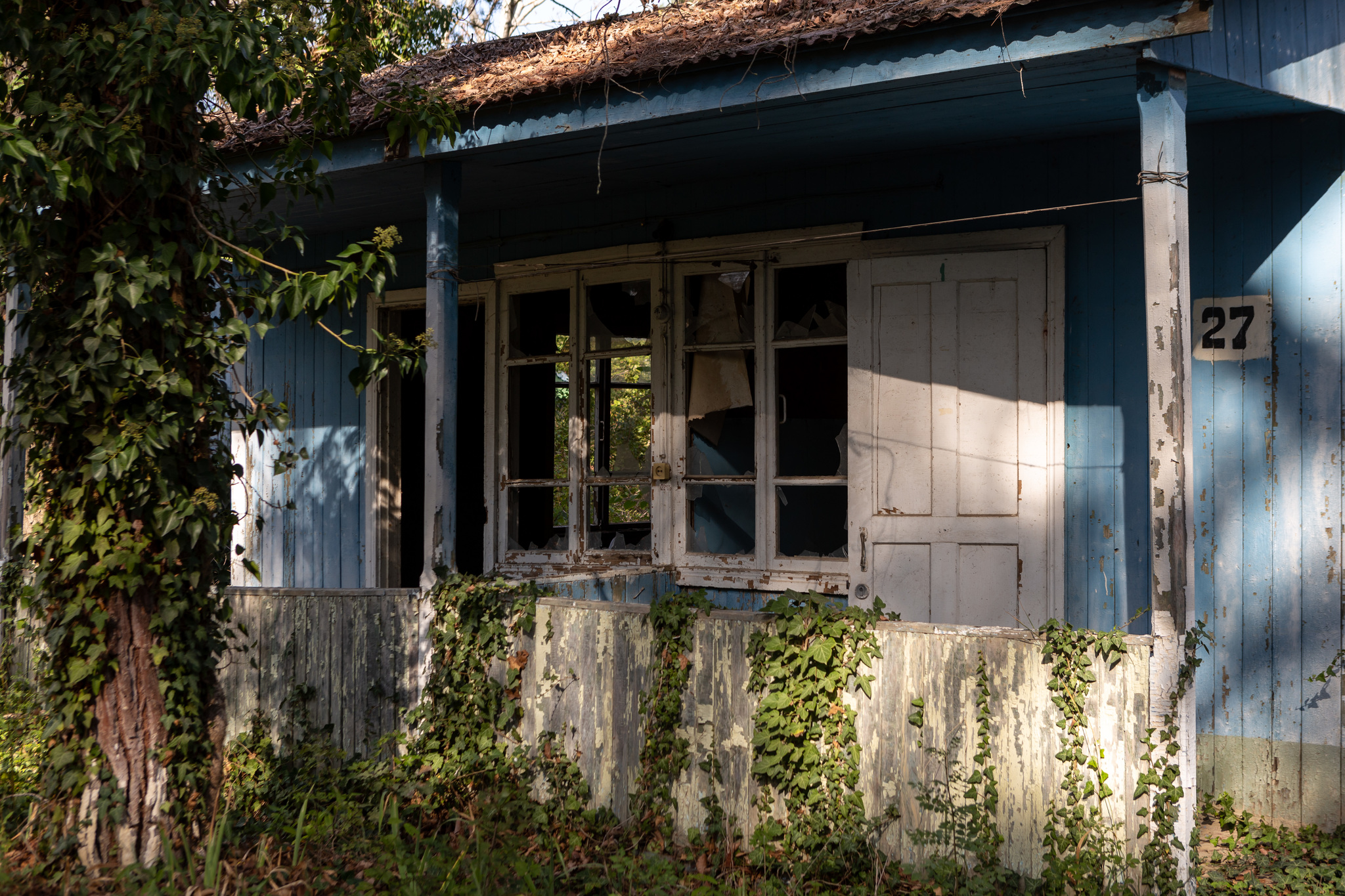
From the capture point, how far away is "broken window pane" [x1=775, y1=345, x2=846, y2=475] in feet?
19.5

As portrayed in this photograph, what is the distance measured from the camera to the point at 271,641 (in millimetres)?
5594

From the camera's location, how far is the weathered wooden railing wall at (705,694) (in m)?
3.59

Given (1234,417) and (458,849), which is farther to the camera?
(1234,417)

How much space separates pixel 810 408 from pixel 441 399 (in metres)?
2.10

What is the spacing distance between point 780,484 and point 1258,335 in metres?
2.48

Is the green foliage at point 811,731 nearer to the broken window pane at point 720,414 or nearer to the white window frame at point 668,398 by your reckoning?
the white window frame at point 668,398

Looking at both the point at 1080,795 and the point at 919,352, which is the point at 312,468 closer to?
the point at 919,352

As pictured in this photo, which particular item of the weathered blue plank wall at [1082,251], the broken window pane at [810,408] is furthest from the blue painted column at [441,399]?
the broken window pane at [810,408]

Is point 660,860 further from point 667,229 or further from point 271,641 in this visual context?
point 667,229

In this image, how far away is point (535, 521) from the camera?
718cm

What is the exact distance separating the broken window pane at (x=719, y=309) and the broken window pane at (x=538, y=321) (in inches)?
41.1

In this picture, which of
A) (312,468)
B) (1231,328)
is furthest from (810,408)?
(312,468)

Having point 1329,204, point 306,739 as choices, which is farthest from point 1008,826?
point 306,739

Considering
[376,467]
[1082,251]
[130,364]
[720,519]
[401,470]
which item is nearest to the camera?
[130,364]
